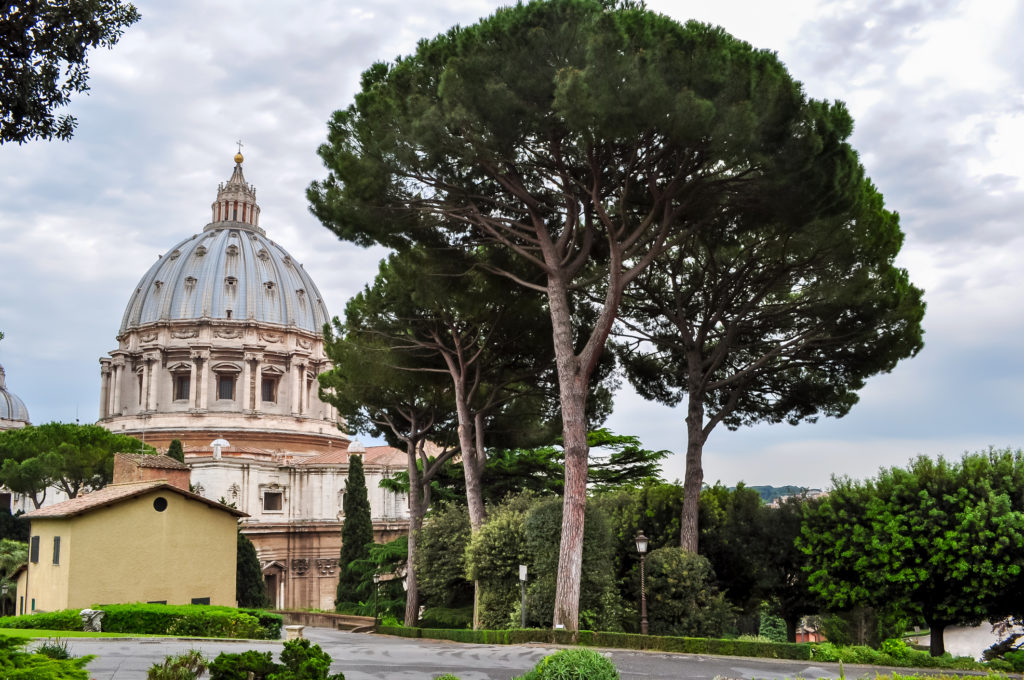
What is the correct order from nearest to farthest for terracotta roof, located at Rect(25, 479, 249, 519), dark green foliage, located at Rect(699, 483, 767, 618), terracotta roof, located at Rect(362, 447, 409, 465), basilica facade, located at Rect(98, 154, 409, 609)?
terracotta roof, located at Rect(25, 479, 249, 519), dark green foliage, located at Rect(699, 483, 767, 618), basilica facade, located at Rect(98, 154, 409, 609), terracotta roof, located at Rect(362, 447, 409, 465)

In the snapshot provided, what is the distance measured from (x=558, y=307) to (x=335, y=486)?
38188 millimetres

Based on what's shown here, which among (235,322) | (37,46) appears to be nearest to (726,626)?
(37,46)

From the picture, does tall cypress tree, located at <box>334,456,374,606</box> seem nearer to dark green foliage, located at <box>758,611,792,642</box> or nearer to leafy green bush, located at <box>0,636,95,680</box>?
dark green foliage, located at <box>758,611,792,642</box>

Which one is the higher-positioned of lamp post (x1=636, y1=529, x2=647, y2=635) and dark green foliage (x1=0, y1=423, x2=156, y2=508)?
dark green foliage (x1=0, y1=423, x2=156, y2=508)

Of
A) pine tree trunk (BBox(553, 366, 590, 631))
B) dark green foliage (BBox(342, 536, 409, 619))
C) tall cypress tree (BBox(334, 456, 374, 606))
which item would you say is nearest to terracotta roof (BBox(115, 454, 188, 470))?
dark green foliage (BBox(342, 536, 409, 619))

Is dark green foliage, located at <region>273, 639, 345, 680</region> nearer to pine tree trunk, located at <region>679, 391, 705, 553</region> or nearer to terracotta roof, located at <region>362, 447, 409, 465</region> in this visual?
pine tree trunk, located at <region>679, 391, 705, 553</region>

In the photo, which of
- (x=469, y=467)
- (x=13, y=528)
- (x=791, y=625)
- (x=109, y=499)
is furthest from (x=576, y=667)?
(x=13, y=528)

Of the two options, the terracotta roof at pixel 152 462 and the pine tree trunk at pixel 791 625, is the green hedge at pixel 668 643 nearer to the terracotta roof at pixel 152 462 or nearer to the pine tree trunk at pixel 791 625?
the pine tree trunk at pixel 791 625

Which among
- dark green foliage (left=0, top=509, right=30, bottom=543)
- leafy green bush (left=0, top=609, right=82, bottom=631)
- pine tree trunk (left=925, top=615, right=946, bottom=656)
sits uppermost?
dark green foliage (left=0, top=509, right=30, bottom=543)

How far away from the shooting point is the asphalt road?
1210 cm

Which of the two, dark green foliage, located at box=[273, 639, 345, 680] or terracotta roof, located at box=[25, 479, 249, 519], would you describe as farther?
terracotta roof, located at box=[25, 479, 249, 519]

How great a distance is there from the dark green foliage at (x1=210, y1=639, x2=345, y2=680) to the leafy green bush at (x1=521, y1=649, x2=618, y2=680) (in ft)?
6.65

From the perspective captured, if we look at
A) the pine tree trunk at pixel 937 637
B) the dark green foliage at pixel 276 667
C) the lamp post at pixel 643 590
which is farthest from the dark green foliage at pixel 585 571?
the dark green foliage at pixel 276 667

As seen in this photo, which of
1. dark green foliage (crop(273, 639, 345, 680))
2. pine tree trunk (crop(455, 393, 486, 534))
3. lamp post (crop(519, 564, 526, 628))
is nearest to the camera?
dark green foliage (crop(273, 639, 345, 680))
